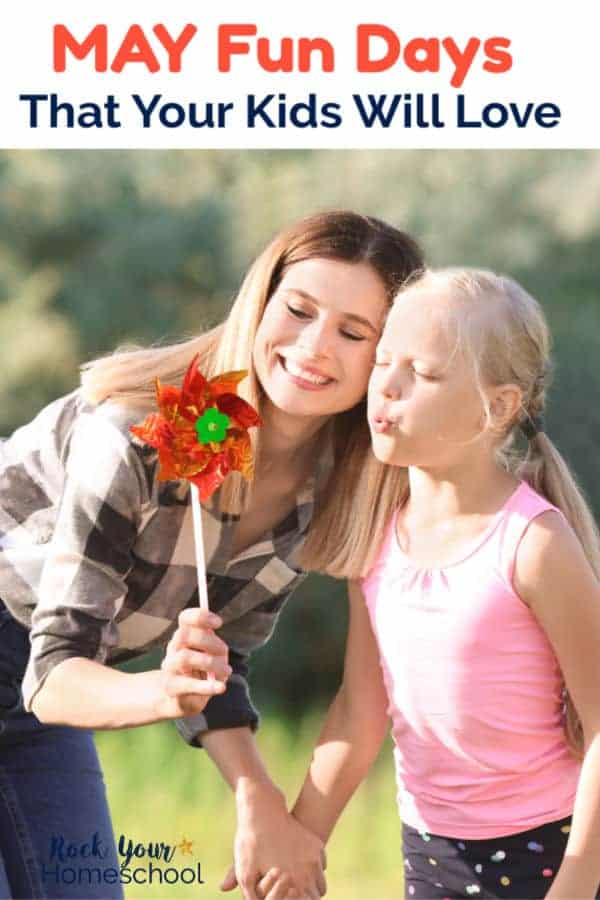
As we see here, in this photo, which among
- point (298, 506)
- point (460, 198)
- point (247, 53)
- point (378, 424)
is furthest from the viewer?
point (460, 198)

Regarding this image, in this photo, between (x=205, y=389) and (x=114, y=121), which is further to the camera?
(x=114, y=121)

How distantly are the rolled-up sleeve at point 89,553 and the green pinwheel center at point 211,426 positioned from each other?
4.7 inches

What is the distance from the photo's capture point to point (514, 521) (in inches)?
74.5

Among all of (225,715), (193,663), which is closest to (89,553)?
(193,663)

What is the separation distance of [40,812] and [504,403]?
978 millimetres

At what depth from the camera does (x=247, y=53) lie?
2.56 m

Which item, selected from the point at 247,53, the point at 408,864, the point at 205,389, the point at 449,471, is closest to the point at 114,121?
the point at 247,53

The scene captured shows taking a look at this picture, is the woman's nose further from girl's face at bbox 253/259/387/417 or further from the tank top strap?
the tank top strap

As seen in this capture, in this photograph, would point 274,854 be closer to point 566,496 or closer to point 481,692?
point 481,692

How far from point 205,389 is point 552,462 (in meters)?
0.50

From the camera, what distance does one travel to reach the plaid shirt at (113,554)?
2008mm

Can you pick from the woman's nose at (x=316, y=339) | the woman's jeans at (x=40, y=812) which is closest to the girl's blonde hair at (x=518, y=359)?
the woman's nose at (x=316, y=339)

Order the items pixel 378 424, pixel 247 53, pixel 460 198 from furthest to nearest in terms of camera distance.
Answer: pixel 460 198 → pixel 247 53 → pixel 378 424

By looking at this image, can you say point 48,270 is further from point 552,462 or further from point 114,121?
point 552,462
